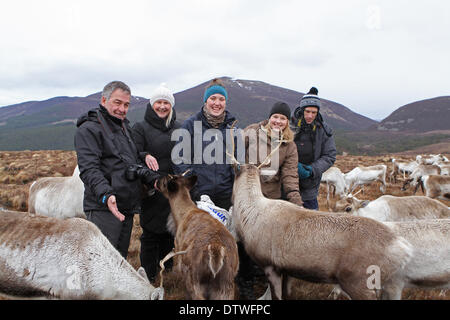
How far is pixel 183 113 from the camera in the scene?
19162 centimetres

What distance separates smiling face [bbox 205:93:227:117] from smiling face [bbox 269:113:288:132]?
0.81 metres

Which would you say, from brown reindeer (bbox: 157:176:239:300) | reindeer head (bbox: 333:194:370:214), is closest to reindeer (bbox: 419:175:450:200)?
reindeer head (bbox: 333:194:370:214)

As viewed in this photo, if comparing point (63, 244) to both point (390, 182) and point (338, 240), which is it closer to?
point (338, 240)

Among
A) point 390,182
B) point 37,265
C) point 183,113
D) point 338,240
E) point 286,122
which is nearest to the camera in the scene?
point 37,265

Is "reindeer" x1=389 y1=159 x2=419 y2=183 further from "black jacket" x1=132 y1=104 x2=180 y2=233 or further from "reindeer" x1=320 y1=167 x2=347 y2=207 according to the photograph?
"black jacket" x1=132 y1=104 x2=180 y2=233

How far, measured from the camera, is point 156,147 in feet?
15.7

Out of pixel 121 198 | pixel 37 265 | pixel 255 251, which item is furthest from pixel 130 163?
pixel 255 251

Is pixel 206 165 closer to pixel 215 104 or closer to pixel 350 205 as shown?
pixel 215 104

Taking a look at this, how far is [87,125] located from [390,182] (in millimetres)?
22036

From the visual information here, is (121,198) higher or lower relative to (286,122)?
lower

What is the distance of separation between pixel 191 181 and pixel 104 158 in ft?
3.85

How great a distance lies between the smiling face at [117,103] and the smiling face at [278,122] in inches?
83.0

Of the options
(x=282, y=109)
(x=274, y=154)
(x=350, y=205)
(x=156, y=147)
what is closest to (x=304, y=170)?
(x=274, y=154)

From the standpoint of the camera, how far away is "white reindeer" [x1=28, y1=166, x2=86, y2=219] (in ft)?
21.3
